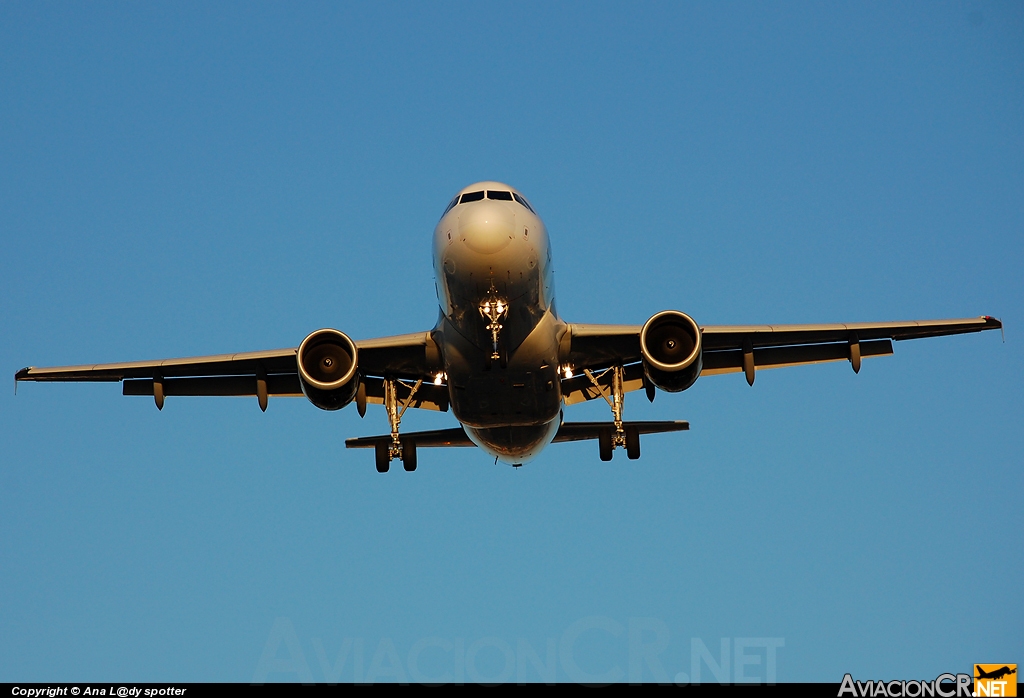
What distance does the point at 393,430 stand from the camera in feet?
88.8

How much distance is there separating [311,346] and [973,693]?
565 inches

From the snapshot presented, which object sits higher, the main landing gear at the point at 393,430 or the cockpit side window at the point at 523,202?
the cockpit side window at the point at 523,202

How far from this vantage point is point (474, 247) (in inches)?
875

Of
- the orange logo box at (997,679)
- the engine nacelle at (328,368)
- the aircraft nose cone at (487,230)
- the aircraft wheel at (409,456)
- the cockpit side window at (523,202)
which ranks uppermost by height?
the cockpit side window at (523,202)

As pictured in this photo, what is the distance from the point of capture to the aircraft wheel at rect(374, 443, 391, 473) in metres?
29.5

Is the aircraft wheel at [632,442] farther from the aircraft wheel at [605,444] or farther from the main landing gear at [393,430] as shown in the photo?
the main landing gear at [393,430]

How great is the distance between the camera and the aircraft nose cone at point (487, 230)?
22.2 metres

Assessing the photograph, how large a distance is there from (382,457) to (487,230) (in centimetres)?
936

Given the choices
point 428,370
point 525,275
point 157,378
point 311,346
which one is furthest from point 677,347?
point 157,378

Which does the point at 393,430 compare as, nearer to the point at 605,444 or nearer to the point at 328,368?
the point at 328,368

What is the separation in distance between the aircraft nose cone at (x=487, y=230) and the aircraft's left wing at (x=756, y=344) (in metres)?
4.29

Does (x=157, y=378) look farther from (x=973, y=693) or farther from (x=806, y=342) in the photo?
(x=973, y=693)

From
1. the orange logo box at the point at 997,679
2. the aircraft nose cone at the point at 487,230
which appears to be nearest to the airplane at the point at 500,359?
the aircraft nose cone at the point at 487,230

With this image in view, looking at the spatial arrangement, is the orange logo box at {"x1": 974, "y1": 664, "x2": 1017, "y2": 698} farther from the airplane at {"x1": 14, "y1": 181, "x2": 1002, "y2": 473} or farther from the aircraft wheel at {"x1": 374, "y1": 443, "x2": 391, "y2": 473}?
the aircraft wheel at {"x1": 374, "y1": 443, "x2": 391, "y2": 473}
